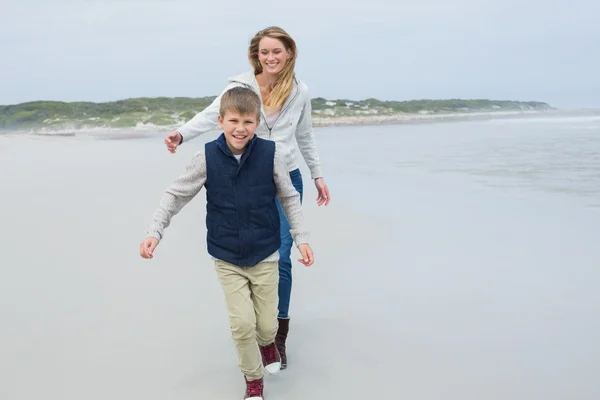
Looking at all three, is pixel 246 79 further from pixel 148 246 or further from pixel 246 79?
pixel 148 246

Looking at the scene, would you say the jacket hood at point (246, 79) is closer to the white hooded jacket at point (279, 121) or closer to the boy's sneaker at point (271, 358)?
the white hooded jacket at point (279, 121)

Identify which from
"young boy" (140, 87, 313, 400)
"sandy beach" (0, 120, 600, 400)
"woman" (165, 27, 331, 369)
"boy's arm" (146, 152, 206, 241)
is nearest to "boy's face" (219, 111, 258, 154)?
"young boy" (140, 87, 313, 400)

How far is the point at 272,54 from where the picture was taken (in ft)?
10.2

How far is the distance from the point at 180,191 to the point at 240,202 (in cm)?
27

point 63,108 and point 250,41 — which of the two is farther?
point 63,108

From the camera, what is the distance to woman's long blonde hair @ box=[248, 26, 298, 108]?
10.3 ft

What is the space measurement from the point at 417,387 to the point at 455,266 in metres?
1.88

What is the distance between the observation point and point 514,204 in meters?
7.07

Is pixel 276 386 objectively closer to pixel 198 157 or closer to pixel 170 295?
pixel 198 157

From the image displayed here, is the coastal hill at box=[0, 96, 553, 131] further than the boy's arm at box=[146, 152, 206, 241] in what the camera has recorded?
Yes

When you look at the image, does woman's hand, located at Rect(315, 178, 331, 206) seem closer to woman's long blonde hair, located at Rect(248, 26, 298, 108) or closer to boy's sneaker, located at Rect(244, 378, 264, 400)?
woman's long blonde hair, located at Rect(248, 26, 298, 108)

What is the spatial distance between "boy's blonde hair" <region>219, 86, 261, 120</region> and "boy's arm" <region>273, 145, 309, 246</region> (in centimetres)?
24

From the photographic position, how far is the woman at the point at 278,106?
123 inches

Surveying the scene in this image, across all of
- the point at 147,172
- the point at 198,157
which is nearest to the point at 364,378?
the point at 198,157
